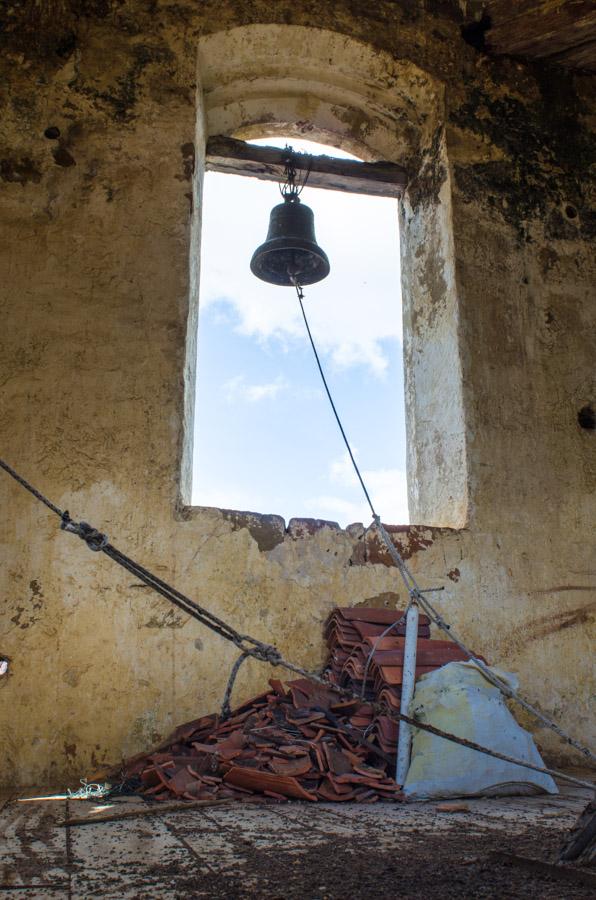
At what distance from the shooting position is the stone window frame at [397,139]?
15.8 feet

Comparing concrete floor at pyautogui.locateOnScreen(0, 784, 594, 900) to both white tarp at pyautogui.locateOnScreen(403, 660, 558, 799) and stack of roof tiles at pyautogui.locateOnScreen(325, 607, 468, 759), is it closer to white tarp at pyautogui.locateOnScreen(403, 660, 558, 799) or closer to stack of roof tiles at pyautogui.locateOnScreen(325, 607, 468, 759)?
white tarp at pyautogui.locateOnScreen(403, 660, 558, 799)

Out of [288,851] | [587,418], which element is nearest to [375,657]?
[288,851]

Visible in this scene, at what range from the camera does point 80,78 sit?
4.73m

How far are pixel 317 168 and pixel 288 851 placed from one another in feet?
14.5

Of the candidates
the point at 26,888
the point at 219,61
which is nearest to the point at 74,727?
the point at 26,888

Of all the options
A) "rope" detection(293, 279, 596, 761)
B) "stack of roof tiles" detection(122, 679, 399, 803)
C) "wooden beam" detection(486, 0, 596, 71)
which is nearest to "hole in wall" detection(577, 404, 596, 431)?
"rope" detection(293, 279, 596, 761)

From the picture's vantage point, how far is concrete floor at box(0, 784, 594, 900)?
66.0 inches

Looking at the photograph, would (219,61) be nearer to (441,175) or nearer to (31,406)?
(441,175)

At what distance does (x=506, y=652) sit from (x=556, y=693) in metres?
0.37

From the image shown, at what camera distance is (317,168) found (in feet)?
17.4

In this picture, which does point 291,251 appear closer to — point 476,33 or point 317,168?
point 317,168

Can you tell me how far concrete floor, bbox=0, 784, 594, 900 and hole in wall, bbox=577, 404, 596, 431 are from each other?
8.70 ft

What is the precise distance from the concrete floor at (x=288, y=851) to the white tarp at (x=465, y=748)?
0.20 meters

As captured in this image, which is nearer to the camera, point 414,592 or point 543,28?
point 414,592
